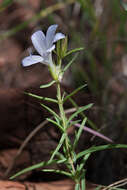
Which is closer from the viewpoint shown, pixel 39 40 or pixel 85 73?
pixel 39 40

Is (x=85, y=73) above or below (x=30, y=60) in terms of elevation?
below

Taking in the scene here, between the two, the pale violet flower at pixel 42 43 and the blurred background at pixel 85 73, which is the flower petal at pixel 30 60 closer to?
the pale violet flower at pixel 42 43

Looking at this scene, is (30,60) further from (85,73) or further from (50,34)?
(85,73)

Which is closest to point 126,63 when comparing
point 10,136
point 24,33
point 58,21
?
point 58,21

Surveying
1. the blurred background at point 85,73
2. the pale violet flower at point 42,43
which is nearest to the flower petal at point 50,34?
the pale violet flower at point 42,43

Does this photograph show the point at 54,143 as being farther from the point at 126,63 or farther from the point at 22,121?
the point at 126,63

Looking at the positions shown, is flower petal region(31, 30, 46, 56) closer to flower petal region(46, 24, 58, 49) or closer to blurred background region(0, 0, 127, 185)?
flower petal region(46, 24, 58, 49)

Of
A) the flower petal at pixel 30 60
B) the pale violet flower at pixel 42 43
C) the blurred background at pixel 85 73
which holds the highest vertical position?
the pale violet flower at pixel 42 43

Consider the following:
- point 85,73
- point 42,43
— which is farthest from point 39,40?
point 85,73

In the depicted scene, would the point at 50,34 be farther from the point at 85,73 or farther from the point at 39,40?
the point at 85,73

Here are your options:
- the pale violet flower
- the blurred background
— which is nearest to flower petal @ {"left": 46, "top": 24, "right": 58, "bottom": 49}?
the pale violet flower
